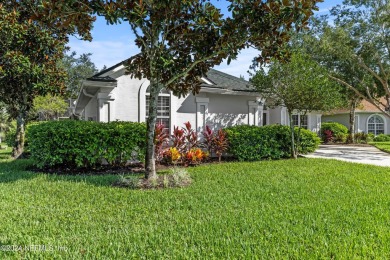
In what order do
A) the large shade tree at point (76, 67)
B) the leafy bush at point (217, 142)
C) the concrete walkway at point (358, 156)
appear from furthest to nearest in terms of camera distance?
1. the large shade tree at point (76, 67)
2. the concrete walkway at point (358, 156)
3. the leafy bush at point (217, 142)

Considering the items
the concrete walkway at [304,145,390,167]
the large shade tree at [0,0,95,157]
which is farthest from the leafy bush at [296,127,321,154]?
the large shade tree at [0,0,95,157]

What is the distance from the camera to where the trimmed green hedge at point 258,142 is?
38.6ft

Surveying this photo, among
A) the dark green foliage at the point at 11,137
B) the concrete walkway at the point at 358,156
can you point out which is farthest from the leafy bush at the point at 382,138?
the dark green foliage at the point at 11,137

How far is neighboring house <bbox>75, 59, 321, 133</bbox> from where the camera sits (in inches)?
426

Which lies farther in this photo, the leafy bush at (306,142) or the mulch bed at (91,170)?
the leafy bush at (306,142)

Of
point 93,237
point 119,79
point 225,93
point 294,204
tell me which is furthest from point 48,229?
point 225,93

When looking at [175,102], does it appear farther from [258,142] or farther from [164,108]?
[258,142]

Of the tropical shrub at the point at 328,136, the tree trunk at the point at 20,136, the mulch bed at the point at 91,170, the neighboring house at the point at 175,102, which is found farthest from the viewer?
the tropical shrub at the point at 328,136

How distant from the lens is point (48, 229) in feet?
13.4

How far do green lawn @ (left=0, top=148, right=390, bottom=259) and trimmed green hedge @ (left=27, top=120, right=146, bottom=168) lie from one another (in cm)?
132

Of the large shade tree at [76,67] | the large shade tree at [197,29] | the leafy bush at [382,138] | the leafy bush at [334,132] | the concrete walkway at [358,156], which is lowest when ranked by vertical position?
the concrete walkway at [358,156]

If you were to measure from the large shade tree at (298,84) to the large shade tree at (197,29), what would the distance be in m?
4.69

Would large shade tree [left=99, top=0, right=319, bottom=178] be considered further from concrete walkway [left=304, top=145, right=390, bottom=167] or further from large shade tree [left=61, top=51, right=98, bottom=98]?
large shade tree [left=61, top=51, right=98, bottom=98]

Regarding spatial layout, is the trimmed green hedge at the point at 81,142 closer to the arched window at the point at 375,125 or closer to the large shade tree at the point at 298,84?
the large shade tree at the point at 298,84
